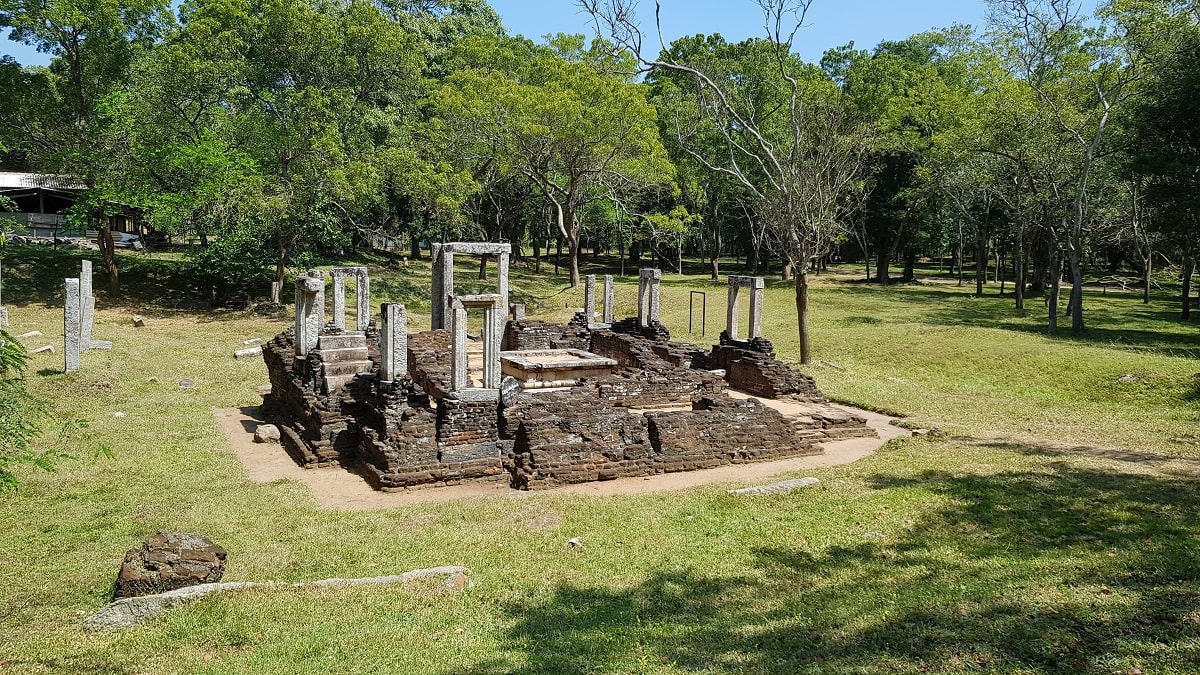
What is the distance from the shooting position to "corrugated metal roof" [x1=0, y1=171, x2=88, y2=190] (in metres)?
31.2

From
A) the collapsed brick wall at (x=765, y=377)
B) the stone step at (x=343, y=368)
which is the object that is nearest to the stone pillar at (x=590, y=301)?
the collapsed brick wall at (x=765, y=377)

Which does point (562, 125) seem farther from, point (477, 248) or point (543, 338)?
point (477, 248)

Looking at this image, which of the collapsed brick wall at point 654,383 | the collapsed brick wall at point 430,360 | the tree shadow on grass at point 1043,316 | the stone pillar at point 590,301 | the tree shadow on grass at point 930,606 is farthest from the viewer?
the tree shadow on grass at point 1043,316

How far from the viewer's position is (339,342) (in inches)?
619

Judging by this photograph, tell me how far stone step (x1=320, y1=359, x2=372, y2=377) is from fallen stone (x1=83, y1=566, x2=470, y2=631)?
7.43 m

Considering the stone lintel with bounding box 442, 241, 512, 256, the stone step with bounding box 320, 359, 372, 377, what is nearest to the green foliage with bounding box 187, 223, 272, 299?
the stone lintel with bounding box 442, 241, 512, 256

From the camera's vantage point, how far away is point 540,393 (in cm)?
1499

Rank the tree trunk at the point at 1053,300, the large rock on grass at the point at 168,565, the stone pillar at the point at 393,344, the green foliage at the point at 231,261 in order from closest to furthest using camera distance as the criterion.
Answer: the large rock on grass at the point at 168,565 → the stone pillar at the point at 393,344 → the tree trunk at the point at 1053,300 → the green foliage at the point at 231,261

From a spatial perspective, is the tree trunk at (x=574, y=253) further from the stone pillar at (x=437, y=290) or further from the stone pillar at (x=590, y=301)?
the stone pillar at (x=437, y=290)

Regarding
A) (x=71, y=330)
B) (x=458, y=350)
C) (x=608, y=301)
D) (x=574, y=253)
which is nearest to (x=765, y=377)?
(x=608, y=301)

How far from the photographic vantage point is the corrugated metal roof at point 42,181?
3116 cm

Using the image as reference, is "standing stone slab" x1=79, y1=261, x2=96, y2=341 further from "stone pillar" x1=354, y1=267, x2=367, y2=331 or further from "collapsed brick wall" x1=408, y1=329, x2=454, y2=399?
"collapsed brick wall" x1=408, y1=329, x2=454, y2=399

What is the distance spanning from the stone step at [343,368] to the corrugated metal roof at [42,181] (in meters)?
22.6

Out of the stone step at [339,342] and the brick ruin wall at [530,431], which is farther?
the stone step at [339,342]
